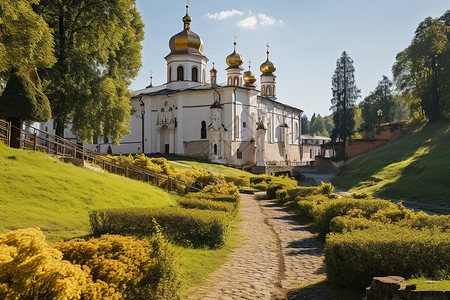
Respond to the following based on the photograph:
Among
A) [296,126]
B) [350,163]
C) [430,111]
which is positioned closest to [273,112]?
[296,126]

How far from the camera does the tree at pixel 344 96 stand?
167 feet

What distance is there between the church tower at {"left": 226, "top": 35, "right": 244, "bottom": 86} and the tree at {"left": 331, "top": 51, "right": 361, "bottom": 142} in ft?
43.9

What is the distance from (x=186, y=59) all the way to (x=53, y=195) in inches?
1576

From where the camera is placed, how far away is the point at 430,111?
42281 millimetres

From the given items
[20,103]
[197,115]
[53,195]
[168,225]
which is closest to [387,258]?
[168,225]

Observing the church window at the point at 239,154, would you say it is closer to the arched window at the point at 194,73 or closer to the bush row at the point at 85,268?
the arched window at the point at 194,73

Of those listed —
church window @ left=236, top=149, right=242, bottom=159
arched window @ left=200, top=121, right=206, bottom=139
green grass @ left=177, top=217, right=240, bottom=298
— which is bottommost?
green grass @ left=177, top=217, right=240, bottom=298

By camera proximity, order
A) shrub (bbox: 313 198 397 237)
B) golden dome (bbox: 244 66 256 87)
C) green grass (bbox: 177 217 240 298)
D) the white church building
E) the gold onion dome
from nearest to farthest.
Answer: green grass (bbox: 177 217 240 298), shrub (bbox: 313 198 397 237), the white church building, the gold onion dome, golden dome (bbox: 244 66 256 87)

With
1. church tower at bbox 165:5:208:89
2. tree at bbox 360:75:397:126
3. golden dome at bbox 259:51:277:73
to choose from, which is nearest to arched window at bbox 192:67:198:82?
church tower at bbox 165:5:208:89

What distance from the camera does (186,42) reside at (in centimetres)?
4838

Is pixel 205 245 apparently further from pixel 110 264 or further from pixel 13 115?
pixel 13 115

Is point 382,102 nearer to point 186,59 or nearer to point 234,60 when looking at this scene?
point 234,60

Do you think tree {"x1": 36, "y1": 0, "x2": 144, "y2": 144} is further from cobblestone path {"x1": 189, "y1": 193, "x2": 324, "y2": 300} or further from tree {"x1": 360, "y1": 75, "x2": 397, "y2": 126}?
tree {"x1": 360, "y1": 75, "x2": 397, "y2": 126}

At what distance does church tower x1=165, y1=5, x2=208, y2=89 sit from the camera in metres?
48.5
